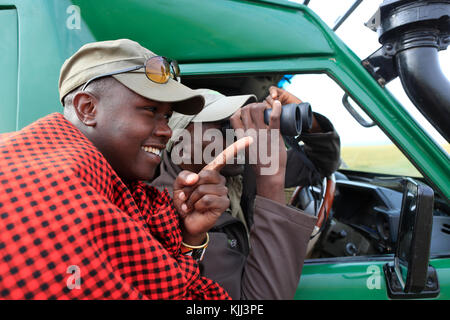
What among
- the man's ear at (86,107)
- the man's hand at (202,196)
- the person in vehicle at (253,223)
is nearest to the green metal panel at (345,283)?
the person in vehicle at (253,223)

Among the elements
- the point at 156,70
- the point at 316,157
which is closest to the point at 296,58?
the point at 156,70

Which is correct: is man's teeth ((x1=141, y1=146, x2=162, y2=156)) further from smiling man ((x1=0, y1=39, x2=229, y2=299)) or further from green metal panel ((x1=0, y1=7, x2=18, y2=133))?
green metal panel ((x1=0, y1=7, x2=18, y2=133))

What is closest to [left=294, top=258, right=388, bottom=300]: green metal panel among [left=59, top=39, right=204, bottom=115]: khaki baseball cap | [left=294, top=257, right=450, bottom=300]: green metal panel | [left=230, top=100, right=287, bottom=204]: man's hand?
[left=294, top=257, right=450, bottom=300]: green metal panel

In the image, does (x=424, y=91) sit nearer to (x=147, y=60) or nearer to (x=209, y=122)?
(x=209, y=122)

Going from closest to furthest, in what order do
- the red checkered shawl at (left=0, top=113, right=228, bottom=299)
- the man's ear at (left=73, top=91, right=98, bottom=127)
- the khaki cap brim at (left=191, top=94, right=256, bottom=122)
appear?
1. the red checkered shawl at (left=0, top=113, right=228, bottom=299)
2. the man's ear at (left=73, top=91, right=98, bottom=127)
3. the khaki cap brim at (left=191, top=94, right=256, bottom=122)

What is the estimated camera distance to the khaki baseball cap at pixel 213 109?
150 cm

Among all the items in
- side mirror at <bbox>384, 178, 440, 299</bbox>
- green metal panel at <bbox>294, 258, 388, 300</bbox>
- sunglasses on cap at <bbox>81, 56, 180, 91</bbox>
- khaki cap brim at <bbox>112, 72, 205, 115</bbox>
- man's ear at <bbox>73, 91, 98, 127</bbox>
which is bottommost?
green metal panel at <bbox>294, 258, 388, 300</bbox>

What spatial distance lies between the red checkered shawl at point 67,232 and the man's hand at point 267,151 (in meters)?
0.53

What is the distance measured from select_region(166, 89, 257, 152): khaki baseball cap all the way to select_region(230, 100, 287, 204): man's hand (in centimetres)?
19

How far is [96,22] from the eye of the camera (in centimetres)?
130

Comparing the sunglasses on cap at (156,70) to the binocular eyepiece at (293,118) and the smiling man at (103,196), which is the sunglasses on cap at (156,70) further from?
the binocular eyepiece at (293,118)

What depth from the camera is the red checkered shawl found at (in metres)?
0.63
